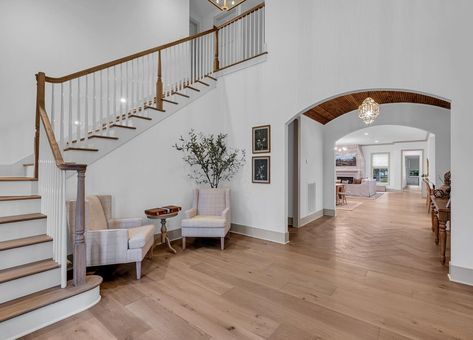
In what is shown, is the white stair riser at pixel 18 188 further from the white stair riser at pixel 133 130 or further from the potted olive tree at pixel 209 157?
the potted olive tree at pixel 209 157

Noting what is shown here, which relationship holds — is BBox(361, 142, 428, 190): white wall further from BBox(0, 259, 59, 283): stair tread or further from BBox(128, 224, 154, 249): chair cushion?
BBox(0, 259, 59, 283): stair tread

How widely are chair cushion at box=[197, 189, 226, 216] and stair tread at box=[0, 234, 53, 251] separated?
7.91ft

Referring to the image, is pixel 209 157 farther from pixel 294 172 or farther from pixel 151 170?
pixel 294 172

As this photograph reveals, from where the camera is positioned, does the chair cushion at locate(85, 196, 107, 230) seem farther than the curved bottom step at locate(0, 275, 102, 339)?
Yes

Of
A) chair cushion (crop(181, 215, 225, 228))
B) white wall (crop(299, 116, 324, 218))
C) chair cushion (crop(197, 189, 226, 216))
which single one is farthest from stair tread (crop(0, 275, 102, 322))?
white wall (crop(299, 116, 324, 218))

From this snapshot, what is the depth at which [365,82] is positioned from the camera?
338cm

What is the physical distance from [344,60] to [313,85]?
55cm

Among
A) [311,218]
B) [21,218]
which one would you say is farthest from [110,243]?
[311,218]

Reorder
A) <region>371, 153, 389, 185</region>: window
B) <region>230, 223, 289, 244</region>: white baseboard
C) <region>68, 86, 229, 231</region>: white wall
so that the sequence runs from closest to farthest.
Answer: <region>68, 86, 229, 231</region>: white wall, <region>230, 223, 289, 244</region>: white baseboard, <region>371, 153, 389, 185</region>: window

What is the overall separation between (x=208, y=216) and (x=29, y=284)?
2583mm

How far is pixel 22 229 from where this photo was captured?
2.43 m

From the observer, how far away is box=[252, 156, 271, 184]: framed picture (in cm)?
444

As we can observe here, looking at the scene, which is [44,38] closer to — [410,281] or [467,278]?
[410,281]

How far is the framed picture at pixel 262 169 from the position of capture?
4438 millimetres
